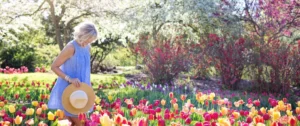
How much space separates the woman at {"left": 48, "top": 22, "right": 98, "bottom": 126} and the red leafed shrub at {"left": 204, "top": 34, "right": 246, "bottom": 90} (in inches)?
229

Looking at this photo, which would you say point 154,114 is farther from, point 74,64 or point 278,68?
point 278,68

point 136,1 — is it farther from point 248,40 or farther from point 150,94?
point 150,94

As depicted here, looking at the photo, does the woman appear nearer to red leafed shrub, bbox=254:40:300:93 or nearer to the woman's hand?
the woman's hand

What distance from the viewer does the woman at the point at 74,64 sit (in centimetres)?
338

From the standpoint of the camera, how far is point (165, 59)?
29.5 ft

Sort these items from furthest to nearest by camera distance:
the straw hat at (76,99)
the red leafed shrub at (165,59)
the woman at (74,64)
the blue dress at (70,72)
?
the red leafed shrub at (165,59), the blue dress at (70,72), the woman at (74,64), the straw hat at (76,99)

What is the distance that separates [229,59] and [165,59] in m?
1.49

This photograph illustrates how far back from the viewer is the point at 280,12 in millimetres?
10180

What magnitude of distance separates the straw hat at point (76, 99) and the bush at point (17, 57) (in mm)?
12002

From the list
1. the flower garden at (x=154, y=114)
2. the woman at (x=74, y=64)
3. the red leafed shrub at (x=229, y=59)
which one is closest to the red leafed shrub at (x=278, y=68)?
the red leafed shrub at (x=229, y=59)

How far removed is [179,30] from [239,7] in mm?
2622

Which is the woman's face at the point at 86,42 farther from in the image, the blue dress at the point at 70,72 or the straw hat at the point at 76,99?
the straw hat at the point at 76,99

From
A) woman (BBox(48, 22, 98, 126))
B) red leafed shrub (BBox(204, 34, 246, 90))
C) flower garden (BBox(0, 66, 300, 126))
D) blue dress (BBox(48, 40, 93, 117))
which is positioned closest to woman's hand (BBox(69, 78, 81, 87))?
woman (BBox(48, 22, 98, 126))

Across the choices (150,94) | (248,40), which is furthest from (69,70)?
(248,40)
